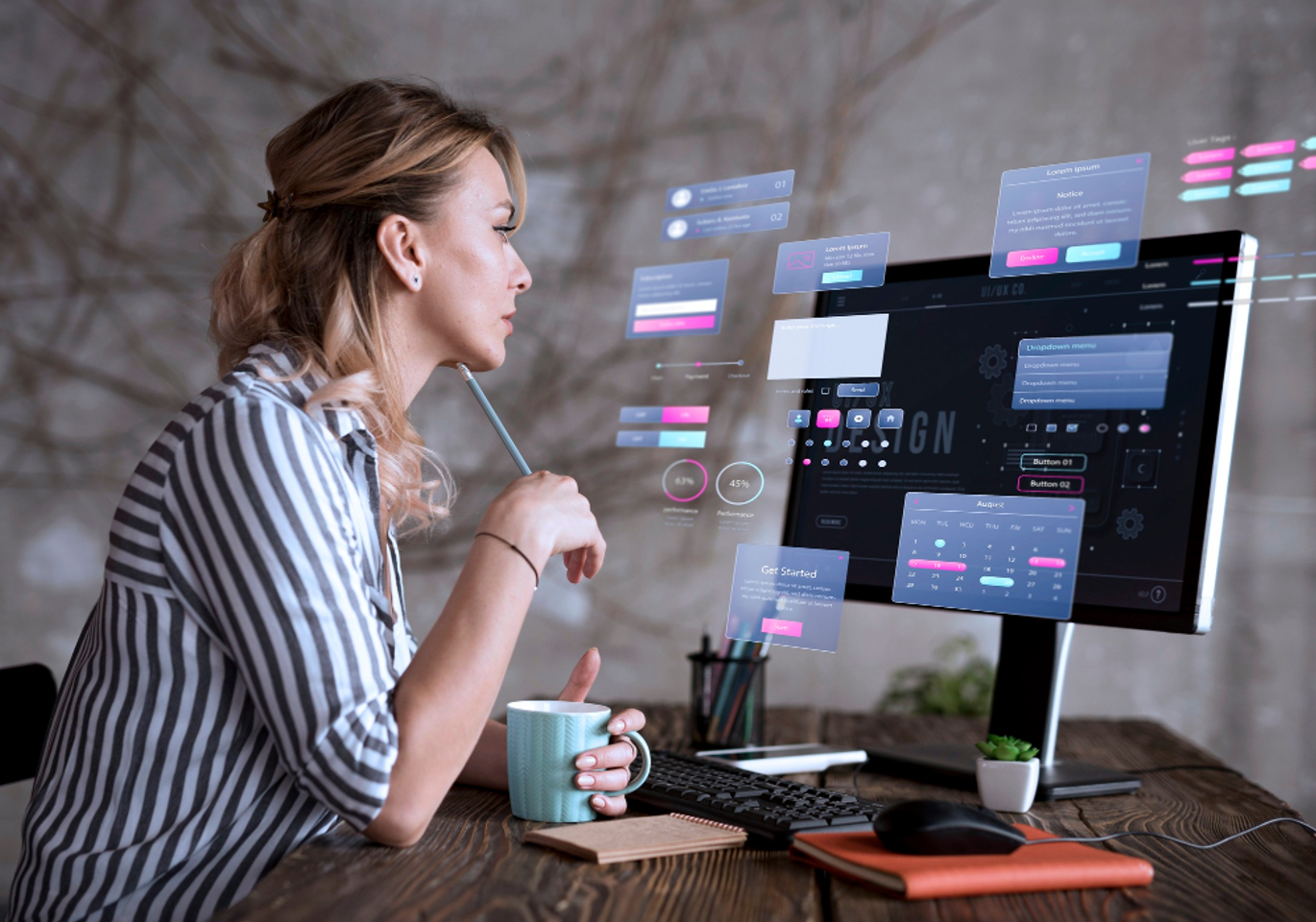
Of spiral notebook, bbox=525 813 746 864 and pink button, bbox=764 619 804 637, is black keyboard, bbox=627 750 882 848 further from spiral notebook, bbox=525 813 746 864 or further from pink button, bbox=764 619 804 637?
pink button, bbox=764 619 804 637

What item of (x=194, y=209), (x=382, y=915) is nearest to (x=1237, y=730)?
(x=382, y=915)

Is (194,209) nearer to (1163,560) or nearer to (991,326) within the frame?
(991,326)

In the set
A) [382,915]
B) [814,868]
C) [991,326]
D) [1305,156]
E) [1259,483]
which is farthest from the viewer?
[1259,483]

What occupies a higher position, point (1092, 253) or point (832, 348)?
point (1092, 253)

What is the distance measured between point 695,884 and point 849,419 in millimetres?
611

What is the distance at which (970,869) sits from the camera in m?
0.65

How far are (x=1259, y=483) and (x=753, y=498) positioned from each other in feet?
5.72

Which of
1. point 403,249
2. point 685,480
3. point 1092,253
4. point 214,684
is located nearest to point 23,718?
point 214,684

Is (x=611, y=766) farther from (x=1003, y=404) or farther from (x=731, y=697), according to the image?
(x=1003, y=404)

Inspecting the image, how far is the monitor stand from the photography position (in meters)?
1.04

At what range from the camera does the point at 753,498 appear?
45.9 inches

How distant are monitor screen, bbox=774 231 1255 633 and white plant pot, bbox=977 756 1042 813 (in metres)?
0.18

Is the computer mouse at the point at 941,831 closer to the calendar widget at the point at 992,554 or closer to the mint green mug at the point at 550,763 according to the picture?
the mint green mug at the point at 550,763

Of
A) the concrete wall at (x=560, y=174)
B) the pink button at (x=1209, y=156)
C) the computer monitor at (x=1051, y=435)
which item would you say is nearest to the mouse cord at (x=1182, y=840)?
the computer monitor at (x=1051, y=435)
